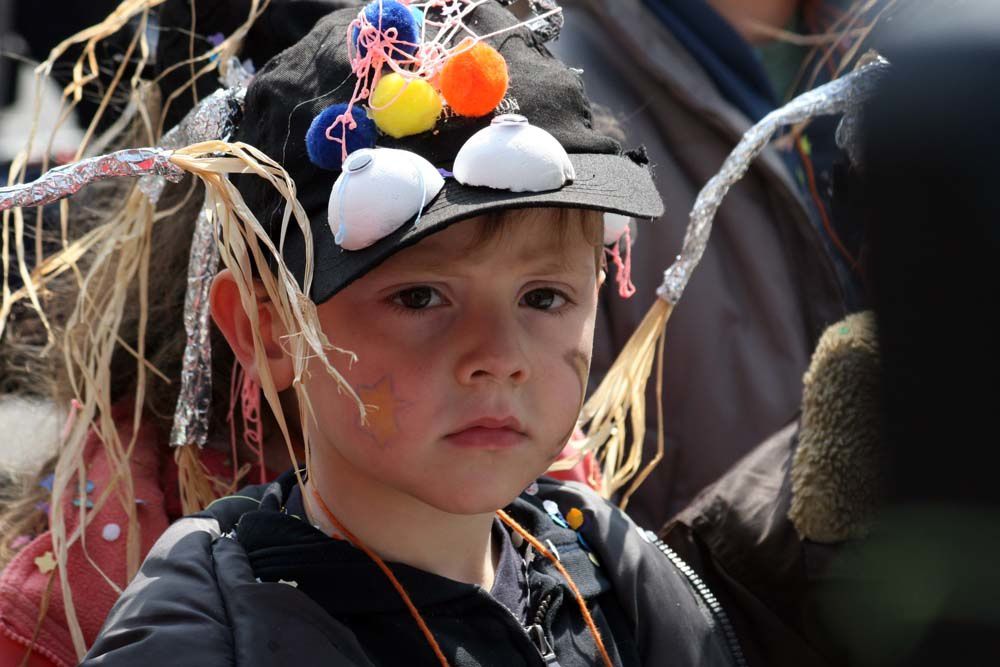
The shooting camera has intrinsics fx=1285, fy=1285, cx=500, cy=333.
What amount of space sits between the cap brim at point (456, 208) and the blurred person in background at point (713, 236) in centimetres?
101

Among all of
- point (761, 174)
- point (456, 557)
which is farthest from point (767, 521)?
point (761, 174)

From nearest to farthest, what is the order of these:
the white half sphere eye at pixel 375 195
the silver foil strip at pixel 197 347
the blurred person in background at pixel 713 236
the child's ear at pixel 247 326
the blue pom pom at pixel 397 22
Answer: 1. the white half sphere eye at pixel 375 195
2. the blue pom pom at pixel 397 22
3. the child's ear at pixel 247 326
4. the silver foil strip at pixel 197 347
5. the blurred person in background at pixel 713 236

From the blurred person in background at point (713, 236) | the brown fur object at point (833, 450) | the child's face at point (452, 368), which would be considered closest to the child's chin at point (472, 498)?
the child's face at point (452, 368)

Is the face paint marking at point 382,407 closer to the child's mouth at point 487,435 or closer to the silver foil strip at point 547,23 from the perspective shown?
the child's mouth at point 487,435

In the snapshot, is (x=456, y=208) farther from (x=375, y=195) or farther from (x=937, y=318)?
(x=937, y=318)

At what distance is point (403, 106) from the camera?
142cm

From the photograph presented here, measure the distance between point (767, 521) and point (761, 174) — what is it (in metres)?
0.91

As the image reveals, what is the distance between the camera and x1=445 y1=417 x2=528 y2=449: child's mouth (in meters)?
1.43

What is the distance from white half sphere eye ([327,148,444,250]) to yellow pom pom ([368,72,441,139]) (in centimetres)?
5

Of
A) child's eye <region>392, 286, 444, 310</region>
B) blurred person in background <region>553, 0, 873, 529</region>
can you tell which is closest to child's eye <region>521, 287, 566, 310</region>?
child's eye <region>392, 286, 444, 310</region>

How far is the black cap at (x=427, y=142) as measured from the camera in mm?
1374

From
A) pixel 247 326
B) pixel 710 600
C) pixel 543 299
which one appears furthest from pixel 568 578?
pixel 247 326

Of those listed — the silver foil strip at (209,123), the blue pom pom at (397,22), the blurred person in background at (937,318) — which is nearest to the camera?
the blurred person in background at (937,318)

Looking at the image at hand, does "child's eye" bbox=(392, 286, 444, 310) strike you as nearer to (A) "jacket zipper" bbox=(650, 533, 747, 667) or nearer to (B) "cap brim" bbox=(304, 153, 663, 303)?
(B) "cap brim" bbox=(304, 153, 663, 303)
